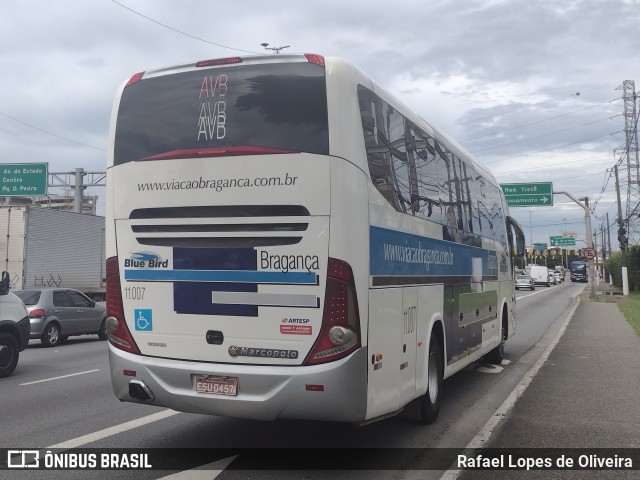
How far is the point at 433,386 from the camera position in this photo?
7.51 metres

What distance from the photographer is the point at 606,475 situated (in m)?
5.55

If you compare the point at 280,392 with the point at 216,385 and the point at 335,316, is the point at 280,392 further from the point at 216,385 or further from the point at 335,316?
the point at 335,316

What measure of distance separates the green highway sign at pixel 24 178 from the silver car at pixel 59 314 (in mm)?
18702

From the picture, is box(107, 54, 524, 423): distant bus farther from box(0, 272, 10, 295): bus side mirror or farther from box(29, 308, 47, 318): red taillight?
box(29, 308, 47, 318): red taillight

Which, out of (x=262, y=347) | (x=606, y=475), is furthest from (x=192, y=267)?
(x=606, y=475)

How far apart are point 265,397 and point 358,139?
2.35 m

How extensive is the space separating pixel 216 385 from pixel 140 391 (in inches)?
32.0

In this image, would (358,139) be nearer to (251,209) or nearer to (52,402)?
(251,209)

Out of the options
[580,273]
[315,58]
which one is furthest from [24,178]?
[580,273]

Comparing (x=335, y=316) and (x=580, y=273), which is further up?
(x=580, y=273)

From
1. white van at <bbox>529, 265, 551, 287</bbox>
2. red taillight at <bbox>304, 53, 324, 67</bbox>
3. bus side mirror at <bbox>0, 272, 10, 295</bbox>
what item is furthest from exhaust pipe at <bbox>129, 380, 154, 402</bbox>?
white van at <bbox>529, 265, 551, 287</bbox>

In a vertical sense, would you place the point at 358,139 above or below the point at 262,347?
above

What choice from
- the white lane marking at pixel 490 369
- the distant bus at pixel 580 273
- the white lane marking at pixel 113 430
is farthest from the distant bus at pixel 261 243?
the distant bus at pixel 580 273

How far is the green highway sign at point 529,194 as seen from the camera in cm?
3909
